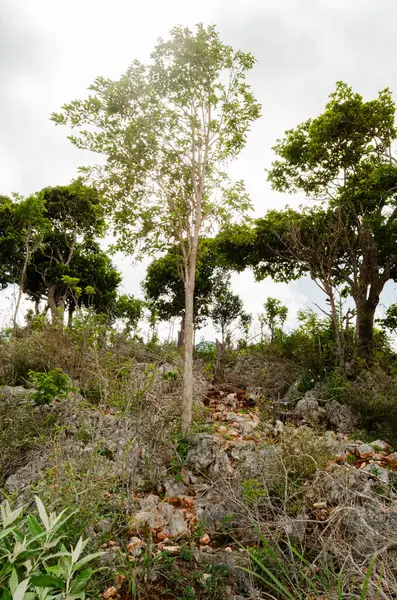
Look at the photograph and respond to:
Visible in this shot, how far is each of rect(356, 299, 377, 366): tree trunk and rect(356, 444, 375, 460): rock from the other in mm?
5120

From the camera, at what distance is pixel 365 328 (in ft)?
36.4

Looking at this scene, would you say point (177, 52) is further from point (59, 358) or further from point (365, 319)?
point (365, 319)

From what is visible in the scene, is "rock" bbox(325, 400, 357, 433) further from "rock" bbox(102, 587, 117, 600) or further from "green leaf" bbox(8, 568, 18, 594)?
"green leaf" bbox(8, 568, 18, 594)

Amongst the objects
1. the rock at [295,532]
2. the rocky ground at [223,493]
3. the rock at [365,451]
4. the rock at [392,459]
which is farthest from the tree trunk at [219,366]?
the rock at [295,532]

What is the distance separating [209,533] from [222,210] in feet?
19.4

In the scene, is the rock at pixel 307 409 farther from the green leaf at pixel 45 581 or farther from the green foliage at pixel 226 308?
the green foliage at pixel 226 308

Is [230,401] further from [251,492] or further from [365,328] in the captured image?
[365,328]

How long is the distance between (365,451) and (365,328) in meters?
6.17

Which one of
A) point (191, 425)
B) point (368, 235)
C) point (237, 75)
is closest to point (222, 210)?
point (237, 75)

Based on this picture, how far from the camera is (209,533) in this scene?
13.1 ft

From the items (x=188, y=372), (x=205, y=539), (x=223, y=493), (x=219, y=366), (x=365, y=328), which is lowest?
(x=205, y=539)

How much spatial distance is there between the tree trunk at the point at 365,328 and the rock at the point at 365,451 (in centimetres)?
512

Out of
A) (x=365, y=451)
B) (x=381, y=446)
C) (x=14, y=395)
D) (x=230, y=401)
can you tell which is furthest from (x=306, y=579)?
(x=230, y=401)

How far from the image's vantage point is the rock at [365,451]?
5.56 meters
